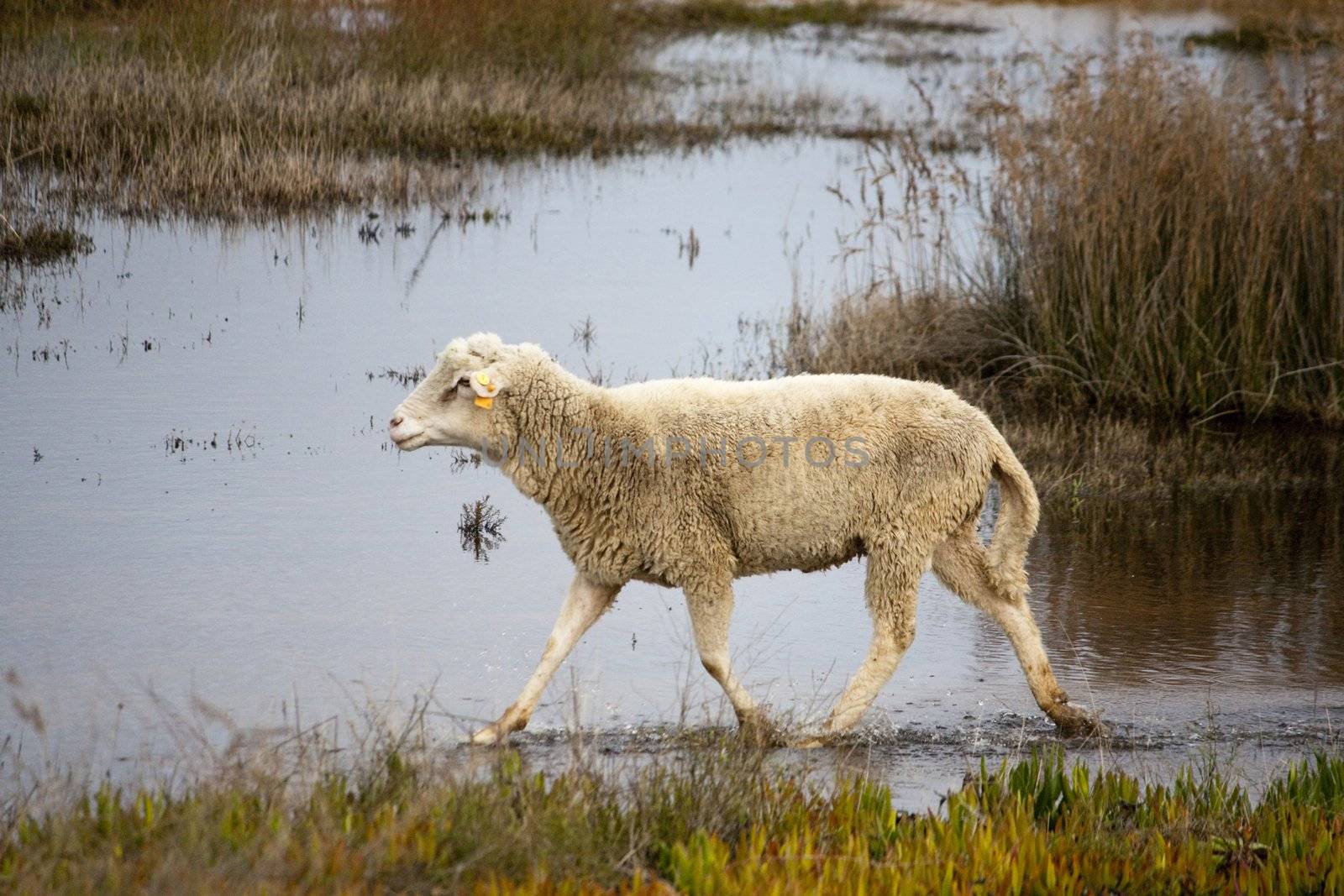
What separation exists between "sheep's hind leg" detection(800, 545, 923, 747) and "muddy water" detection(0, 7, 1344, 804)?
18cm

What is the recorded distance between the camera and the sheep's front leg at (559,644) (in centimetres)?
649

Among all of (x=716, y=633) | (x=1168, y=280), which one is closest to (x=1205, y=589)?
(x=1168, y=280)

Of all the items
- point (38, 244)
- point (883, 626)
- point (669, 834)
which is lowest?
point (669, 834)

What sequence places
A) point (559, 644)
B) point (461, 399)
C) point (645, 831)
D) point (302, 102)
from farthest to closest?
point (302, 102), point (461, 399), point (559, 644), point (645, 831)

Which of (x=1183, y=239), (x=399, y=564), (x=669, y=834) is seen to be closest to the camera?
(x=669, y=834)

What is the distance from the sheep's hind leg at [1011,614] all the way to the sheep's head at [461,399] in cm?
191

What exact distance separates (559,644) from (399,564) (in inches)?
98.7

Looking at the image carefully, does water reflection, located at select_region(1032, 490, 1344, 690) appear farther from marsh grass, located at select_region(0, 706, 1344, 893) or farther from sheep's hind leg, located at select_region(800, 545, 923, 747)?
marsh grass, located at select_region(0, 706, 1344, 893)

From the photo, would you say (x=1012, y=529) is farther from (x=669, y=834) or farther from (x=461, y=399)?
(x=669, y=834)

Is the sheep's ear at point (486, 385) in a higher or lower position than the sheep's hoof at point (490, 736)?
higher

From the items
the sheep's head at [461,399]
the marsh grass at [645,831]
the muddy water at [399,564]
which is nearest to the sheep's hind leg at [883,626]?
the muddy water at [399,564]

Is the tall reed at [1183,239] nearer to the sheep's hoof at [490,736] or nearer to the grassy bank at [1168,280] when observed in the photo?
the grassy bank at [1168,280]

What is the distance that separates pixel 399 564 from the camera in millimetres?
8891

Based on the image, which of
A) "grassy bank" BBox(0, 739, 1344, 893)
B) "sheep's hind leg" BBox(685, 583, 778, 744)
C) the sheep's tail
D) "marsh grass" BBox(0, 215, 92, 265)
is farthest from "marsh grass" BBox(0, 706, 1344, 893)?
"marsh grass" BBox(0, 215, 92, 265)
